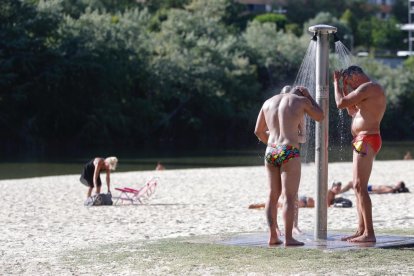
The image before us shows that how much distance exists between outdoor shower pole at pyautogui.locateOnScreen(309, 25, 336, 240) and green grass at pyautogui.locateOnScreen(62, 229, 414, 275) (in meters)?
1.04

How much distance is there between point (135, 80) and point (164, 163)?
20050mm

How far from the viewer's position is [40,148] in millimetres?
55844

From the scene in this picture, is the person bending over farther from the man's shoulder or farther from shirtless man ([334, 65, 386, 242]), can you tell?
the man's shoulder

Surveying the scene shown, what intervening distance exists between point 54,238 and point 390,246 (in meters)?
4.95

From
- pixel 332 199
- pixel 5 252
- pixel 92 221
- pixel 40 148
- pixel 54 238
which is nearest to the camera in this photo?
pixel 5 252

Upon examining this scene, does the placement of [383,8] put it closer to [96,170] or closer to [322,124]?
[96,170]

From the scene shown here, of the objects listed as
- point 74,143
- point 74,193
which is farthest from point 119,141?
point 74,193

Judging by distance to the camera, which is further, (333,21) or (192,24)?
(333,21)

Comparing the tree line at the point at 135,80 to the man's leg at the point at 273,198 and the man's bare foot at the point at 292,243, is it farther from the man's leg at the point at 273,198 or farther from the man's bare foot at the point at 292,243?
the man's bare foot at the point at 292,243

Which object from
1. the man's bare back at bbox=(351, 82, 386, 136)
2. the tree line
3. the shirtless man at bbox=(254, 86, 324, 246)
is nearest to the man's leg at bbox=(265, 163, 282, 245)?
the shirtless man at bbox=(254, 86, 324, 246)

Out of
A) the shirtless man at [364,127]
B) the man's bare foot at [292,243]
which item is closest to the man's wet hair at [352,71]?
the shirtless man at [364,127]

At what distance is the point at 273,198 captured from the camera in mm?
11945

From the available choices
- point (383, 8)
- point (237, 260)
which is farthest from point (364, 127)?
point (383, 8)

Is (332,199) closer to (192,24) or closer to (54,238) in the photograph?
(54,238)
